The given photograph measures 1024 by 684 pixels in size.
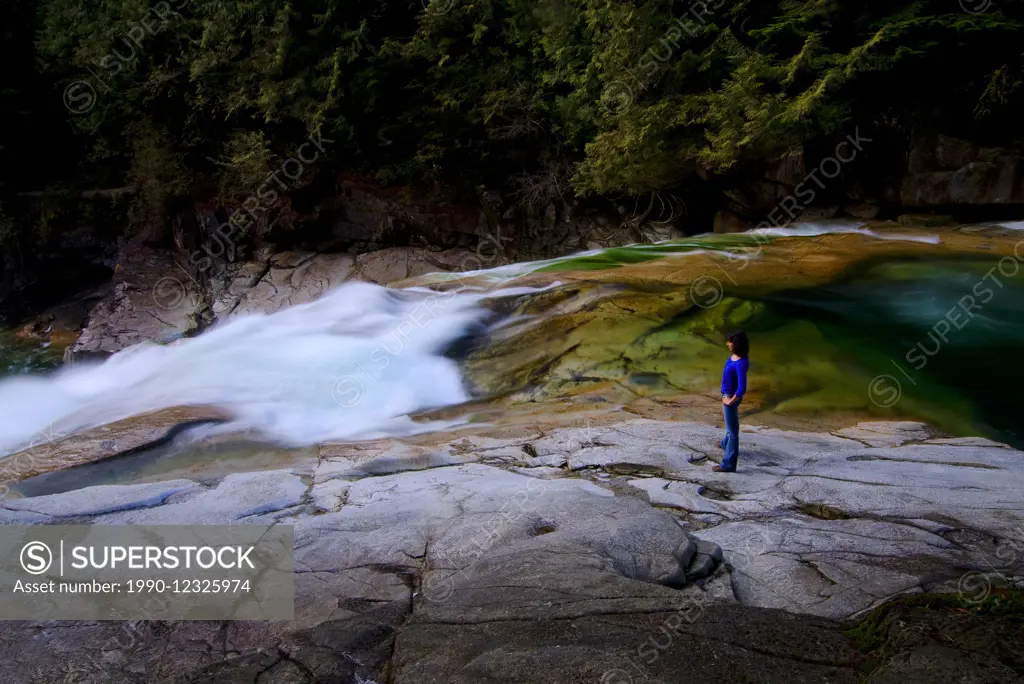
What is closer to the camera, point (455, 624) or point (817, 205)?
point (455, 624)

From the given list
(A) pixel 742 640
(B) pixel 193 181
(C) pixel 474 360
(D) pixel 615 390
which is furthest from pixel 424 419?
(B) pixel 193 181

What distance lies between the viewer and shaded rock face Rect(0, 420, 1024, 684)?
9.89 ft

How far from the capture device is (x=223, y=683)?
119 inches

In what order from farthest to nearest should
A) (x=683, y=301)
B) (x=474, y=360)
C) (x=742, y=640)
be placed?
(x=683, y=301)
(x=474, y=360)
(x=742, y=640)

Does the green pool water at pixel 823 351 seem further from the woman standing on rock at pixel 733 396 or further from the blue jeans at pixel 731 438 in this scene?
the blue jeans at pixel 731 438

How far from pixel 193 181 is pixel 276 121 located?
10.1ft

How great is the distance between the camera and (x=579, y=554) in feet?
12.9

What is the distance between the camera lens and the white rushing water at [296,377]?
24.0 ft

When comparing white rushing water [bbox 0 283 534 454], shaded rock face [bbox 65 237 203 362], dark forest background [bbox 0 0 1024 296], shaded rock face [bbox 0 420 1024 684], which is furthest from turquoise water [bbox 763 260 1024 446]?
shaded rock face [bbox 65 237 203 362]

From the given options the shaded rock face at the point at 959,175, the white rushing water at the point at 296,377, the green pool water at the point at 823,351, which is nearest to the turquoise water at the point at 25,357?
the white rushing water at the point at 296,377

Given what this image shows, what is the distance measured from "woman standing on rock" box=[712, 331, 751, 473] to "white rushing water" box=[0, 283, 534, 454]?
2978 mm

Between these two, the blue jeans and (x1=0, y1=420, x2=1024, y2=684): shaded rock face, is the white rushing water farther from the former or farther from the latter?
the blue jeans

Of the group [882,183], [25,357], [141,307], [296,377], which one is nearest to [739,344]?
[296,377]

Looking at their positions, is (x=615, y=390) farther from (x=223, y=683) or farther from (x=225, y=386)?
(x=223, y=683)
